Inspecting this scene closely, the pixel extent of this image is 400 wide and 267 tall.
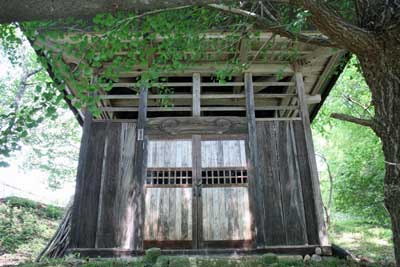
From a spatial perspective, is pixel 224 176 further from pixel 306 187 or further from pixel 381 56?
pixel 381 56

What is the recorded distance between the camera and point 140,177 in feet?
19.0

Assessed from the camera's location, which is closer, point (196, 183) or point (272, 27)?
point (272, 27)

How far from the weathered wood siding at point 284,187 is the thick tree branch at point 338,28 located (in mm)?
3267

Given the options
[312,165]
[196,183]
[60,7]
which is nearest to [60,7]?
[60,7]

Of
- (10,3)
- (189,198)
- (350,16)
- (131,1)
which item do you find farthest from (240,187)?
(10,3)

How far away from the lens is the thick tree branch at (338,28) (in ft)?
9.25

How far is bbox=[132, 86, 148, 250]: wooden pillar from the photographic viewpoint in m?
5.51

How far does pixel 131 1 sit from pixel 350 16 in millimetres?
3612

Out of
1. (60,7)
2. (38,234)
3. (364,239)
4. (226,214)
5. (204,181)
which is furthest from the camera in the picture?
(38,234)

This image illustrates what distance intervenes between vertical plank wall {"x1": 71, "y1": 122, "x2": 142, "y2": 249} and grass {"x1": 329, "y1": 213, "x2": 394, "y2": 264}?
4354mm

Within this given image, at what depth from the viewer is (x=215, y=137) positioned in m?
6.13

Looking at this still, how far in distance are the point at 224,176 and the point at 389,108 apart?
348 cm

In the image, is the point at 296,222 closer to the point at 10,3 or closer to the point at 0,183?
the point at 10,3

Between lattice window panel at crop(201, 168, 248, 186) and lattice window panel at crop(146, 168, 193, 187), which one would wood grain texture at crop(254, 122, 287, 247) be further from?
lattice window panel at crop(146, 168, 193, 187)
